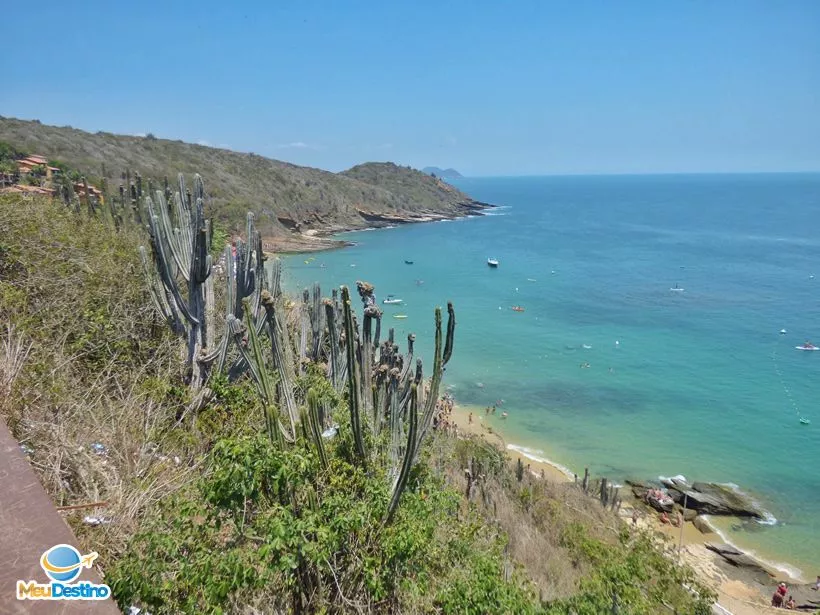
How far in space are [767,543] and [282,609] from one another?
14757mm

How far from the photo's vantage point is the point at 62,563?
89.2 inches

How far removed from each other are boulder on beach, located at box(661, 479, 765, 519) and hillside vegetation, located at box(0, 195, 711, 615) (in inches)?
354

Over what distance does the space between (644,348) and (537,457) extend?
530 inches

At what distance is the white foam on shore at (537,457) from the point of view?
54.4 ft

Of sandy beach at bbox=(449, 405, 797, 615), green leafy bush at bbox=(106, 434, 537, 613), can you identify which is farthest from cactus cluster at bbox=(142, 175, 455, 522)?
sandy beach at bbox=(449, 405, 797, 615)

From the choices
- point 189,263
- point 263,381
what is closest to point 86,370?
point 189,263

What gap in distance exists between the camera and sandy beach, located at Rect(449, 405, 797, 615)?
10.9 meters

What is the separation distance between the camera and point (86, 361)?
6.89 meters

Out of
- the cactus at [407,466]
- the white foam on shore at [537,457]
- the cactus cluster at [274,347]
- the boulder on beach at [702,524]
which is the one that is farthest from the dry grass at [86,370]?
the boulder on beach at [702,524]

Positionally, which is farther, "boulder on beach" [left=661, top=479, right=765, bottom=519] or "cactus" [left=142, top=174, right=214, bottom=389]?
"boulder on beach" [left=661, top=479, right=765, bottom=519]

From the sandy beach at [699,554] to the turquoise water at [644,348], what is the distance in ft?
3.04

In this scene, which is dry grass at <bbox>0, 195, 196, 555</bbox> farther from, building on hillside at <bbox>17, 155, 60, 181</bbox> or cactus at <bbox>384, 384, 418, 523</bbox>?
building on hillside at <bbox>17, 155, 60, 181</bbox>

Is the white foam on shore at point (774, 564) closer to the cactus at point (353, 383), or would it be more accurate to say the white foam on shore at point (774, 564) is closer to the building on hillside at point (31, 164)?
the cactus at point (353, 383)

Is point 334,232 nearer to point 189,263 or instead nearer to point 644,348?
point 644,348
